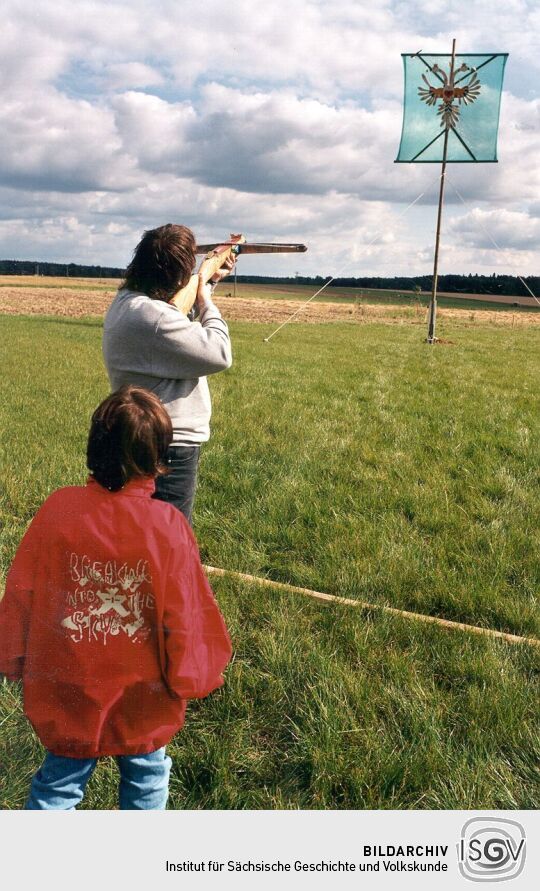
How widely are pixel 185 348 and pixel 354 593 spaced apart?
197 cm

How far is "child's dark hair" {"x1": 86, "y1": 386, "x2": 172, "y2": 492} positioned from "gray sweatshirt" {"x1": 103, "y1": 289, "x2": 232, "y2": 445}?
0.74m

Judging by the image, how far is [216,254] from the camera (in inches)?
127

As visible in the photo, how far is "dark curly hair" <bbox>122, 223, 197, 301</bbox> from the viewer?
2.68m

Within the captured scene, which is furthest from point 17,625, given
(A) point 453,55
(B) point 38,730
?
(A) point 453,55

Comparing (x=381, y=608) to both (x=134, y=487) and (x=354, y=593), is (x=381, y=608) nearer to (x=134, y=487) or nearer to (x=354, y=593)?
(x=354, y=593)

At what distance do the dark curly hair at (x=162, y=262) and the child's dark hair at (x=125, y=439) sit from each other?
0.89 metres

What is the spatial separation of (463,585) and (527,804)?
1.65 m

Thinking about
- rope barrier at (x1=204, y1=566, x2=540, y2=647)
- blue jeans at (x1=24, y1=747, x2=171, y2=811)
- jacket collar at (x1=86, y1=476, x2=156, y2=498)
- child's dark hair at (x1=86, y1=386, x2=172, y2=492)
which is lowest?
rope barrier at (x1=204, y1=566, x2=540, y2=647)

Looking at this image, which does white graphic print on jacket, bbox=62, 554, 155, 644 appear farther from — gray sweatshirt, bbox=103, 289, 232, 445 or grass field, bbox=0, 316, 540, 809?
gray sweatshirt, bbox=103, 289, 232, 445

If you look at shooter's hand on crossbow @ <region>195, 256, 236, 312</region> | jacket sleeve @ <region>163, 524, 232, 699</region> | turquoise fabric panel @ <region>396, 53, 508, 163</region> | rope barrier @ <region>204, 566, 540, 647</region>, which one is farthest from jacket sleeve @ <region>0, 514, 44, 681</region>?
turquoise fabric panel @ <region>396, 53, 508, 163</region>

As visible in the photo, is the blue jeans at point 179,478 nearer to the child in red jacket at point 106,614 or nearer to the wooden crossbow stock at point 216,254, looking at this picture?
the wooden crossbow stock at point 216,254
